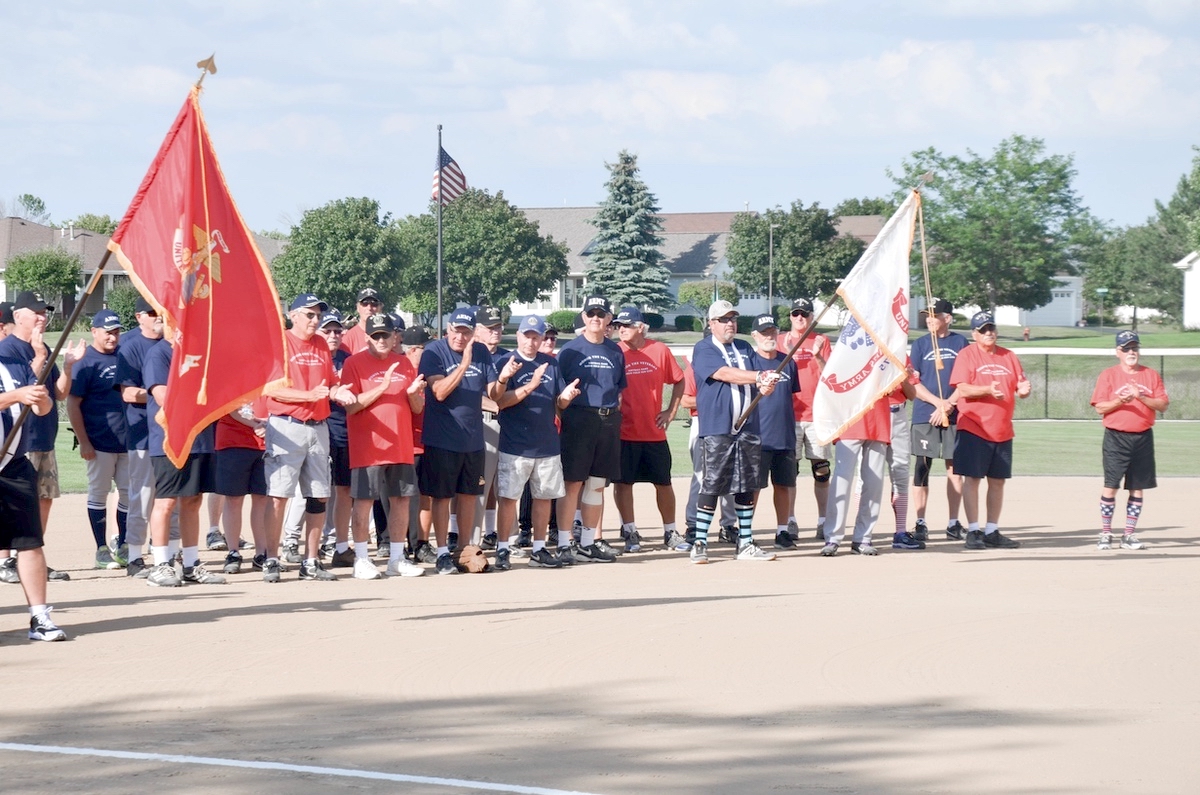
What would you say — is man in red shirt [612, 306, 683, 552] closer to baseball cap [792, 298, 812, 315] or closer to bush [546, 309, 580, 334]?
baseball cap [792, 298, 812, 315]

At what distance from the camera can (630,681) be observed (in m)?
7.16

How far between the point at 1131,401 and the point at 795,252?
72564 millimetres

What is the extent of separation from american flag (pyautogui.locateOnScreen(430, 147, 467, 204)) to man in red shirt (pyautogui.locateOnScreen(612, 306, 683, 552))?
79.4ft

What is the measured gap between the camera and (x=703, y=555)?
11945 millimetres

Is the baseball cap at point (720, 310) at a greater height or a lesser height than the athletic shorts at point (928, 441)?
greater

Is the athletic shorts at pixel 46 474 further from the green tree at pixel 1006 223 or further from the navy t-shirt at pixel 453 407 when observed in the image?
the green tree at pixel 1006 223

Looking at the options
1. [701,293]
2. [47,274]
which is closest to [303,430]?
[47,274]

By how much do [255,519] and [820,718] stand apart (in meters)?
6.11

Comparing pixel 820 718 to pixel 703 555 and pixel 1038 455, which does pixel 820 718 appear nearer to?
pixel 703 555

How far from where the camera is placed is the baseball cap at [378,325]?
10859mm

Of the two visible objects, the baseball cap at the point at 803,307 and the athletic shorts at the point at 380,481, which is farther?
the baseball cap at the point at 803,307

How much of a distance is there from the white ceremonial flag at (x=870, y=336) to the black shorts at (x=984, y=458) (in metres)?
1.21

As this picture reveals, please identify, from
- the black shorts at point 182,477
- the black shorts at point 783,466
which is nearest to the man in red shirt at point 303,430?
the black shorts at point 182,477

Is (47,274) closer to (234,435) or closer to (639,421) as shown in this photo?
(639,421)
